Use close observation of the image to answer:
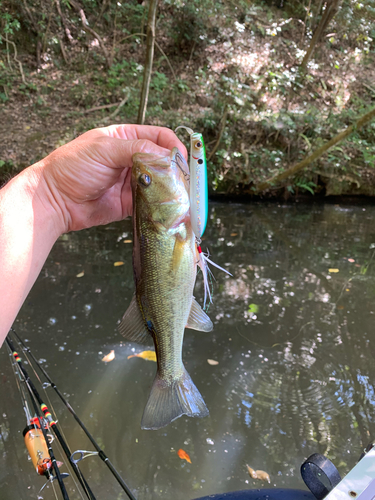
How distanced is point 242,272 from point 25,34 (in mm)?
10639

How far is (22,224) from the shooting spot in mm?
1556

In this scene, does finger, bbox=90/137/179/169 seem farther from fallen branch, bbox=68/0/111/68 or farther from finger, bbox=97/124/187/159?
fallen branch, bbox=68/0/111/68

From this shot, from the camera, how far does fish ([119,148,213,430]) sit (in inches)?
58.4

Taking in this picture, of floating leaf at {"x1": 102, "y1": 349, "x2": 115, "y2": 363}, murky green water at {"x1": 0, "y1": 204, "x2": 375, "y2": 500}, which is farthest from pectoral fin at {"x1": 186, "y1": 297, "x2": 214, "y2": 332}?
floating leaf at {"x1": 102, "y1": 349, "x2": 115, "y2": 363}

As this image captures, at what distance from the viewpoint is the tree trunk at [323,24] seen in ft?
34.4

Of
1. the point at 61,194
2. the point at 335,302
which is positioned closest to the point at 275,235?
the point at 335,302

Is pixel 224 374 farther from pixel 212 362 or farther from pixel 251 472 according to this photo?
pixel 251 472

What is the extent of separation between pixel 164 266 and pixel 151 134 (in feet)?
2.88

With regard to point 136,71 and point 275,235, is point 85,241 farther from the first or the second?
point 136,71

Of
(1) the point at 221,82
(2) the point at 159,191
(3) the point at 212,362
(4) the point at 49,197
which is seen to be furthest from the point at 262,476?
(1) the point at 221,82

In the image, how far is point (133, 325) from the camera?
1594mm

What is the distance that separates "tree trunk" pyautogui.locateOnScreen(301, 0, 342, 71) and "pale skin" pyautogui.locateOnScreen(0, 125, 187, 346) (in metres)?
11.3

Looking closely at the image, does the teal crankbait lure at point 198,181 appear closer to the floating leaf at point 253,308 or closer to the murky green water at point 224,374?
the murky green water at point 224,374

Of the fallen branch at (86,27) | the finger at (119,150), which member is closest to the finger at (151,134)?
the finger at (119,150)
